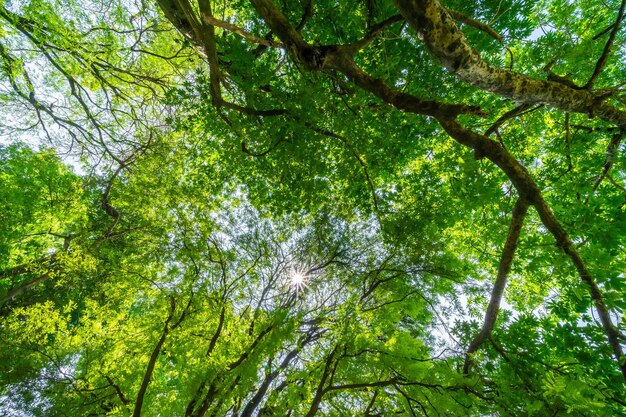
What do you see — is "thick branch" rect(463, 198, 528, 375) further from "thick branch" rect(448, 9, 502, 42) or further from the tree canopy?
"thick branch" rect(448, 9, 502, 42)

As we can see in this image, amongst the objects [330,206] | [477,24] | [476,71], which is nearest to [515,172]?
[476,71]

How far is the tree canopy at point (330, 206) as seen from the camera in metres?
3.24

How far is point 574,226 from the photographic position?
318 centimetres

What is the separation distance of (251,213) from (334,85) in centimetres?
504

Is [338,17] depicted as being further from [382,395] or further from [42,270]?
[42,270]

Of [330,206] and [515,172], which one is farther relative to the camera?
[330,206]

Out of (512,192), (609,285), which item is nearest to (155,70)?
(512,192)

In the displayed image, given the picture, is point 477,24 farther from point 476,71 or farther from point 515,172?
point 515,172

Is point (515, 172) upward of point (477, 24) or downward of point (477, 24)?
downward

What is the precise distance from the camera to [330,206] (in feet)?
27.2

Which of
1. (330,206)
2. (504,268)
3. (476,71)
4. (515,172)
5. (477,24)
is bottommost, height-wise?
(476,71)

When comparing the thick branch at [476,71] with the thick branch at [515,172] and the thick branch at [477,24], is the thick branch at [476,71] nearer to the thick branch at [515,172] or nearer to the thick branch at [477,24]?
the thick branch at [515,172]

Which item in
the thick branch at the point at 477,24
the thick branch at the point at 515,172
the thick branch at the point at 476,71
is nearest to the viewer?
the thick branch at the point at 476,71

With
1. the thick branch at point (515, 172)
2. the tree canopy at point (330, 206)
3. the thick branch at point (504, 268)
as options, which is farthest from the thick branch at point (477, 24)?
the thick branch at point (504, 268)
